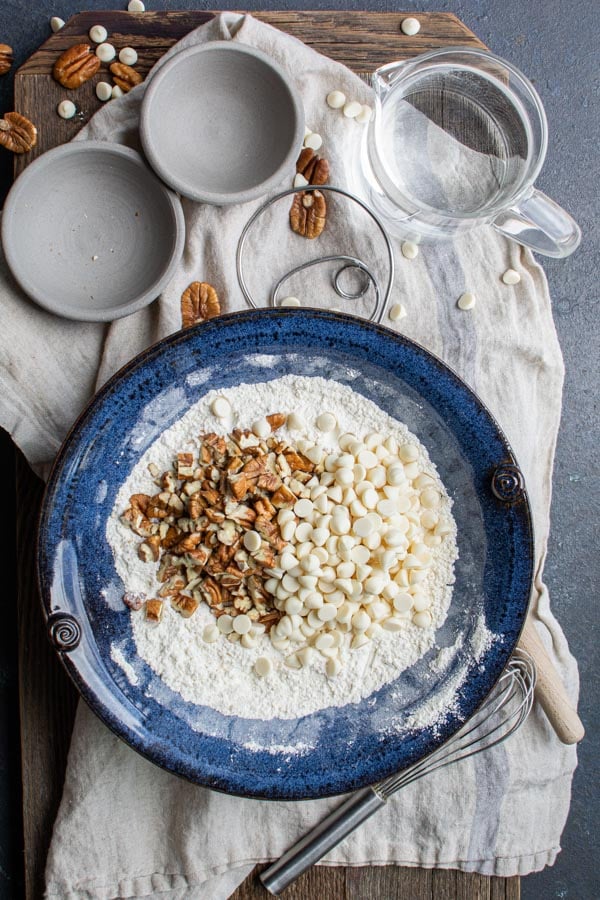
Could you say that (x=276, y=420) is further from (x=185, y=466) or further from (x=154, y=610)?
(x=154, y=610)

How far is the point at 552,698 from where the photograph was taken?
103 cm

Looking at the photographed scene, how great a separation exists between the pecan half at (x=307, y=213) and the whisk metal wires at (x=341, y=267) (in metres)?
0.01

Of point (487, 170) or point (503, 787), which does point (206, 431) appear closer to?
point (487, 170)

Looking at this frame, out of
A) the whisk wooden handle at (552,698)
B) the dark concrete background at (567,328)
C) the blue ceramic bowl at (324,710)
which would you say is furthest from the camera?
the dark concrete background at (567,328)

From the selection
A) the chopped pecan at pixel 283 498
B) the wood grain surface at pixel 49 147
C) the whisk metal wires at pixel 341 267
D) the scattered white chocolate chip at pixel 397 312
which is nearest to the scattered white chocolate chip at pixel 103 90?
the wood grain surface at pixel 49 147

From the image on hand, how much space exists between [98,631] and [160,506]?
0.17m

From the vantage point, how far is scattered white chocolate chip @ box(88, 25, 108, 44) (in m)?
1.07

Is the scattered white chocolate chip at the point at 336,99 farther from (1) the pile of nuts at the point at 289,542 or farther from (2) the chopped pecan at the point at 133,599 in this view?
(2) the chopped pecan at the point at 133,599

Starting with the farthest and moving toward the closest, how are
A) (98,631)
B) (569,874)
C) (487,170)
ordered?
(569,874) < (487,170) < (98,631)

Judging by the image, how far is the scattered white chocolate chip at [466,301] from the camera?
1081 mm

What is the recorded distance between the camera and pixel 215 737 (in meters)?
0.96

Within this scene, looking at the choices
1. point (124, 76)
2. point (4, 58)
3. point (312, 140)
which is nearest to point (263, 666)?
point (312, 140)

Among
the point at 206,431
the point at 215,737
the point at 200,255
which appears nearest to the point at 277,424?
the point at 206,431

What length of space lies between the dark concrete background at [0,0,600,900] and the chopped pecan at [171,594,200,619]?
34 cm
